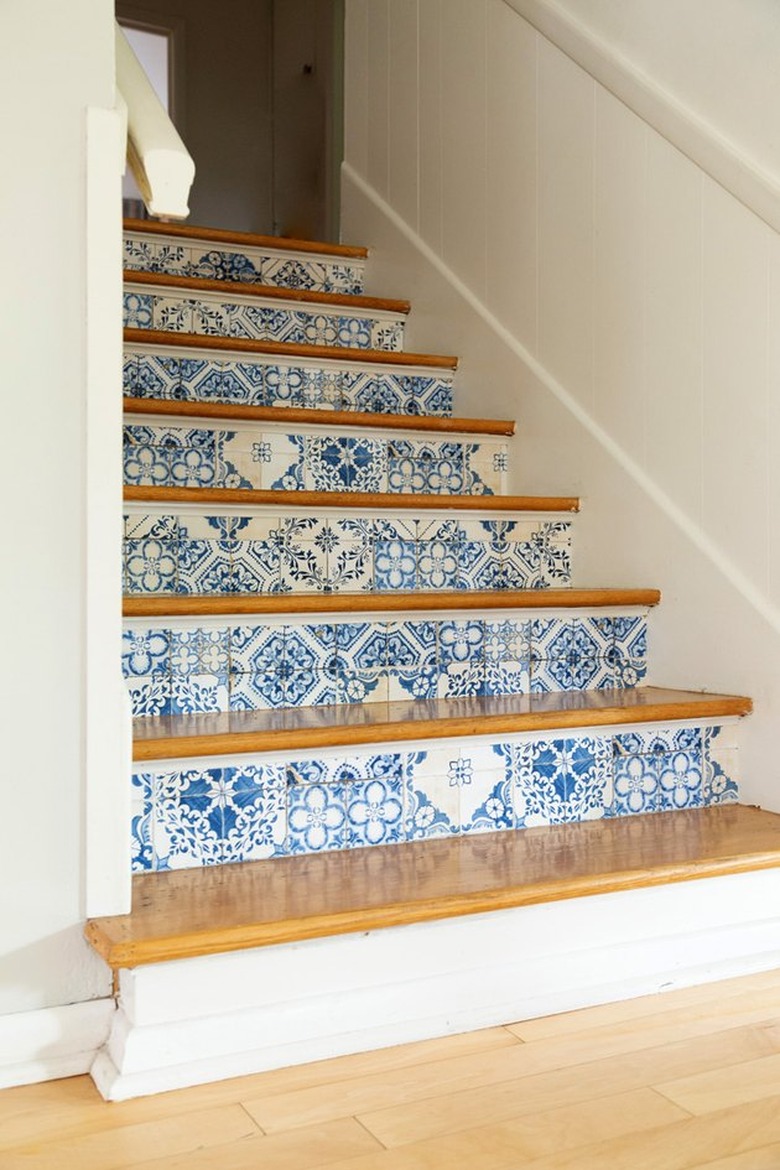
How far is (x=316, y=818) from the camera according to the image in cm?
162

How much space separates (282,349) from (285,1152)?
1.86 metres

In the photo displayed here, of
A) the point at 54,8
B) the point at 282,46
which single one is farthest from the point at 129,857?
the point at 282,46

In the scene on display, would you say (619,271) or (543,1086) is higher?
(619,271)

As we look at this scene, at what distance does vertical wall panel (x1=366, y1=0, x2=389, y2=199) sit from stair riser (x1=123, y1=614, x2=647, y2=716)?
1.99 m

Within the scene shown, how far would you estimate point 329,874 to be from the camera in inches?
59.5

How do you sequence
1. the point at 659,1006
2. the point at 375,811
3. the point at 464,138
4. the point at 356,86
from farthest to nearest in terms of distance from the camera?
the point at 356,86, the point at 464,138, the point at 375,811, the point at 659,1006

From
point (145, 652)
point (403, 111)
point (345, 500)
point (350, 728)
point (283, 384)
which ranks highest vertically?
point (403, 111)

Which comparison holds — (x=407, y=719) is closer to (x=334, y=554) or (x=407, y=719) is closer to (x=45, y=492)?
(x=334, y=554)

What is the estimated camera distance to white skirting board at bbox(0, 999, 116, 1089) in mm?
1341

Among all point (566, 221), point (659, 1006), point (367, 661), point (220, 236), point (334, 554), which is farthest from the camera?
point (220, 236)

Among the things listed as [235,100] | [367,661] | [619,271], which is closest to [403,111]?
[619,271]

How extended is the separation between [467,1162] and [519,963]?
380 millimetres

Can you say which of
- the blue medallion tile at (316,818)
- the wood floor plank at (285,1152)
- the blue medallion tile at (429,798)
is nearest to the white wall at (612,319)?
the blue medallion tile at (429,798)

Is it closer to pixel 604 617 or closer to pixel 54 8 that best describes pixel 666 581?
pixel 604 617
